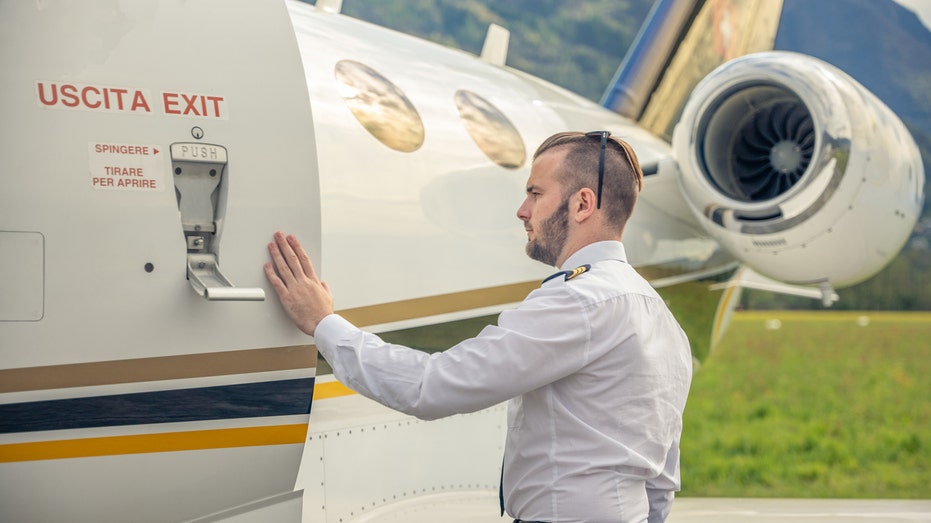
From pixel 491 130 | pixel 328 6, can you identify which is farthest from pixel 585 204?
pixel 328 6

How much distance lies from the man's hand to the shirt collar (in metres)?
0.73

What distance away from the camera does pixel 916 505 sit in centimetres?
590

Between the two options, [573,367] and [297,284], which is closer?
[573,367]

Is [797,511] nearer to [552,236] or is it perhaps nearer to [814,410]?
[552,236]

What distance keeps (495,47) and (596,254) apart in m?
4.02

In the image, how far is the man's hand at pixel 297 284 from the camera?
309cm

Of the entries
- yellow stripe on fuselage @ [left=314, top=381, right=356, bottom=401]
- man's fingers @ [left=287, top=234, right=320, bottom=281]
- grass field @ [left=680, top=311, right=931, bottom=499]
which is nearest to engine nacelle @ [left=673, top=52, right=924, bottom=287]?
yellow stripe on fuselage @ [left=314, top=381, right=356, bottom=401]

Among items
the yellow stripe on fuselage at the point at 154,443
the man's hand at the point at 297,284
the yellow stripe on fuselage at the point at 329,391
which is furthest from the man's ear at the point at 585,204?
the yellow stripe on fuselage at the point at 329,391

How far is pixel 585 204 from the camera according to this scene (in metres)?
2.85

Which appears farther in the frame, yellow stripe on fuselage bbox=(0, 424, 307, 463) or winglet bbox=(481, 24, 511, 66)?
winglet bbox=(481, 24, 511, 66)

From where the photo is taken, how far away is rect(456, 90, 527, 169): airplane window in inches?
196

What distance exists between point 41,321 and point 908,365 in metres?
33.8

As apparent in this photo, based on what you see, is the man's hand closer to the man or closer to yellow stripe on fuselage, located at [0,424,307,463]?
the man

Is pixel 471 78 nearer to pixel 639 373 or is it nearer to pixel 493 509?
pixel 493 509
